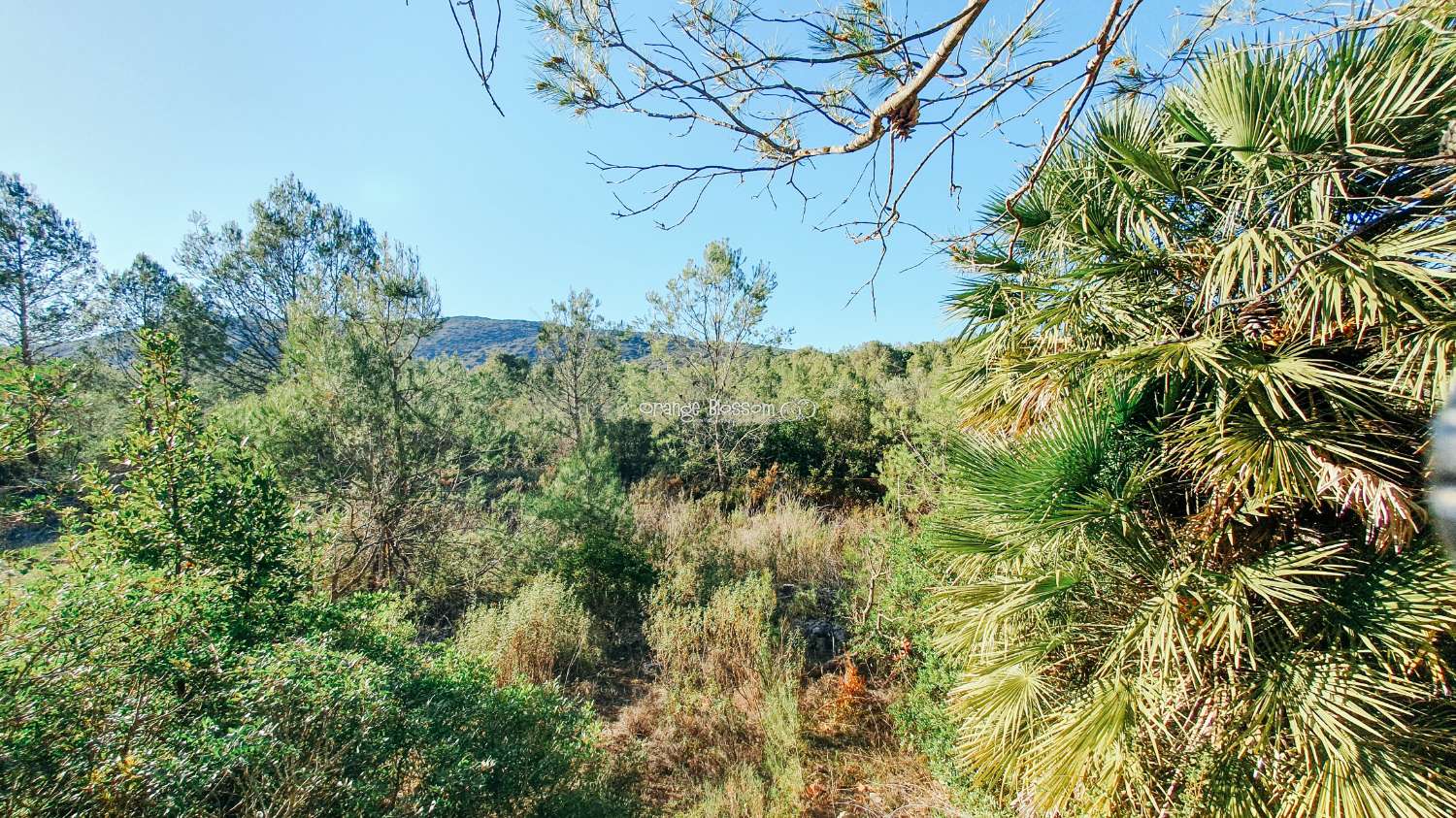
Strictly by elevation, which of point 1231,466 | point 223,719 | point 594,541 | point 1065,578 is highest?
point 1231,466

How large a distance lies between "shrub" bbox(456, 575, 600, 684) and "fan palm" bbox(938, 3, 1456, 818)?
4.08 meters

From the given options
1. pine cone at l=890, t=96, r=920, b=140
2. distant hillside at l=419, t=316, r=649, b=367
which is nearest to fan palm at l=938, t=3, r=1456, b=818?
pine cone at l=890, t=96, r=920, b=140

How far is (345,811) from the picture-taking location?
6.41 ft

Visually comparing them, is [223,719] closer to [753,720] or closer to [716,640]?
[753,720]

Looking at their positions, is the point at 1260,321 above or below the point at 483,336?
below

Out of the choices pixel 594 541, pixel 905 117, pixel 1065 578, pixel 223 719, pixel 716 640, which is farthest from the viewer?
pixel 594 541

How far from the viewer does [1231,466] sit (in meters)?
2.08

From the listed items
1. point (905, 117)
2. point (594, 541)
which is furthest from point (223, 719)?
point (594, 541)

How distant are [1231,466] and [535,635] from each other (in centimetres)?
565

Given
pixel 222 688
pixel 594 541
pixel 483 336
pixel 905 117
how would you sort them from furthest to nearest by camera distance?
pixel 483 336 < pixel 594 541 < pixel 222 688 < pixel 905 117

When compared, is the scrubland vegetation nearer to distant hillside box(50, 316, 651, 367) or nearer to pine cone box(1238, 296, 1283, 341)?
pine cone box(1238, 296, 1283, 341)

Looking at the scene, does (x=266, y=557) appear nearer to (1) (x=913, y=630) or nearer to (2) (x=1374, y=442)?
(1) (x=913, y=630)

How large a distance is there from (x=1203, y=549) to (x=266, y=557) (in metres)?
4.90

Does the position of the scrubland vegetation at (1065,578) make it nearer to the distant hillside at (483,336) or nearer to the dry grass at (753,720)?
the dry grass at (753,720)
